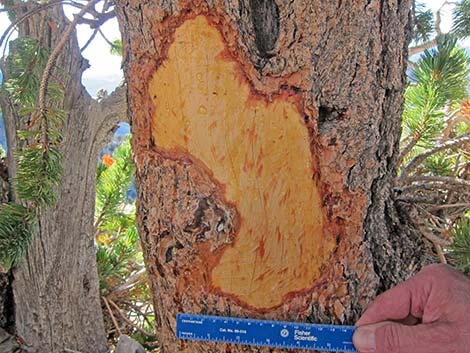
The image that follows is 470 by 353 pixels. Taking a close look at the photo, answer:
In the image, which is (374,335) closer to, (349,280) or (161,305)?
(349,280)

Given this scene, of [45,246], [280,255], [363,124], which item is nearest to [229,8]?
[363,124]

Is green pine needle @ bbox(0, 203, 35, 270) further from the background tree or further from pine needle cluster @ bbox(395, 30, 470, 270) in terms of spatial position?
pine needle cluster @ bbox(395, 30, 470, 270)

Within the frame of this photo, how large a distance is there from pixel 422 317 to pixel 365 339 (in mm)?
109

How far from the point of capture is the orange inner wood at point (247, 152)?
0.69m

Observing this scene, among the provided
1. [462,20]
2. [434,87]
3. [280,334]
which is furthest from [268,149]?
[462,20]

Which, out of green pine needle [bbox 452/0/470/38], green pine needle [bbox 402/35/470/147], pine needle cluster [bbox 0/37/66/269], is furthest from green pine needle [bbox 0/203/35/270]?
green pine needle [bbox 452/0/470/38]

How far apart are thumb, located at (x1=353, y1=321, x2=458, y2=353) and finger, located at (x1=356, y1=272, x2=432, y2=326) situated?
0.6 inches

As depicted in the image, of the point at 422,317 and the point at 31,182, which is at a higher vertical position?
the point at 31,182

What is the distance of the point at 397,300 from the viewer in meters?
0.74

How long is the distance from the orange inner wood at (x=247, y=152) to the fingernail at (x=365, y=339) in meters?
0.11

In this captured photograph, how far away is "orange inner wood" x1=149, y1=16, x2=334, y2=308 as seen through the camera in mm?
686

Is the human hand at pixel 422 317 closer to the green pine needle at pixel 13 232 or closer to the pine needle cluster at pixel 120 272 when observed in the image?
the green pine needle at pixel 13 232

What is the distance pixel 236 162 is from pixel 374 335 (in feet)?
1.04

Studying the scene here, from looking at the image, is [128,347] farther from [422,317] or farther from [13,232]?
[422,317]
